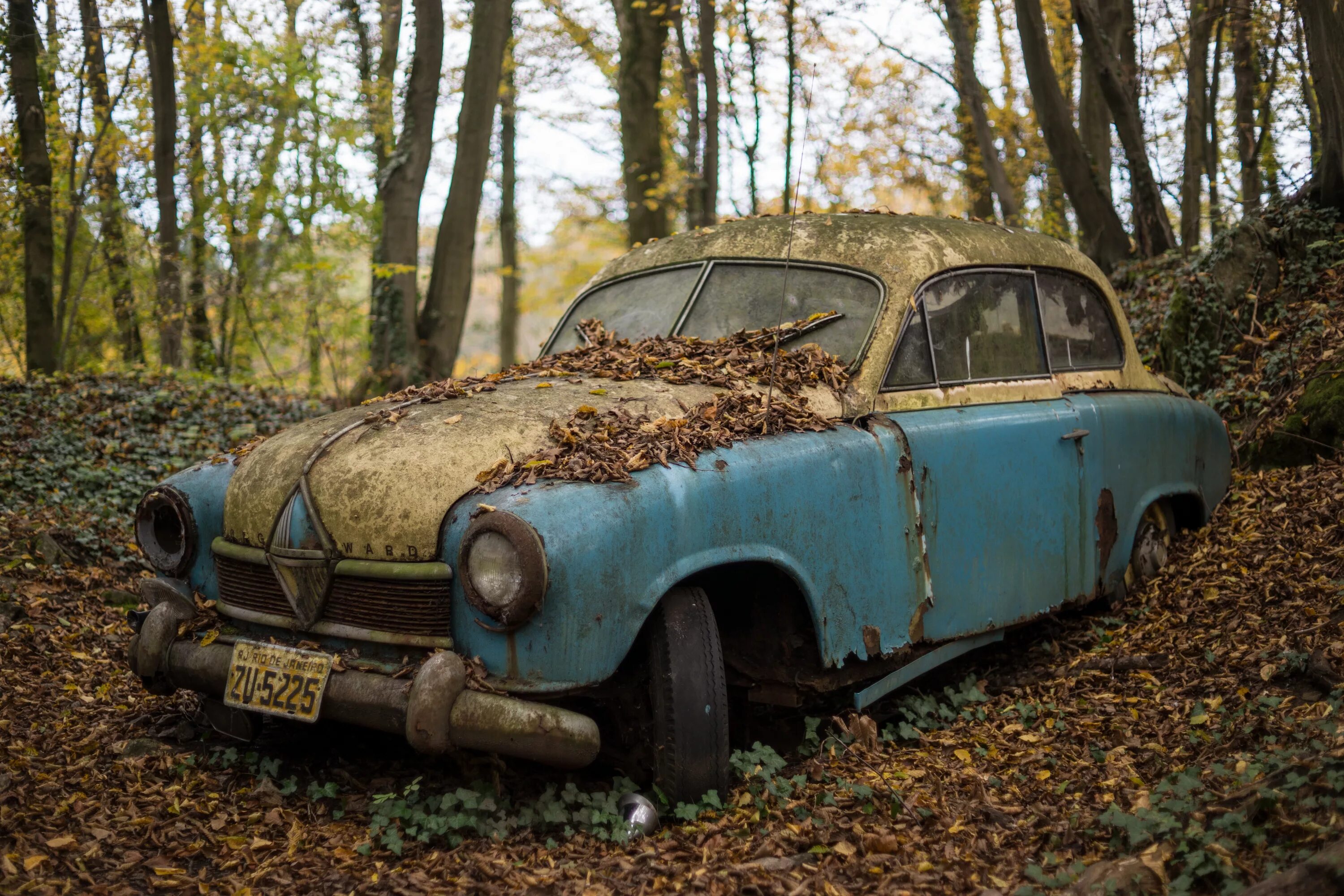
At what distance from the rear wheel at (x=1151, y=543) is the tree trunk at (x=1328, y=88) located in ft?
11.7

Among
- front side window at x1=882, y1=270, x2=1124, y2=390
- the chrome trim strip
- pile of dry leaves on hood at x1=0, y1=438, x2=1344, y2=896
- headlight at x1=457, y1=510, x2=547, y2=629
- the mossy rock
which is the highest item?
front side window at x1=882, y1=270, x2=1124, y2=390

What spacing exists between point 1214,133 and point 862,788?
522 inches

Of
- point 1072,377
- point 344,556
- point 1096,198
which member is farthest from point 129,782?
point 1096,198

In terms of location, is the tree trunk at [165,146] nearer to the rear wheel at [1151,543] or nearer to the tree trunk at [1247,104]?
the rear wheel at [1151,543]

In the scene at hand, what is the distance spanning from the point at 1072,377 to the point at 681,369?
1982 millimetres

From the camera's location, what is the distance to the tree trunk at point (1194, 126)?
1111cm

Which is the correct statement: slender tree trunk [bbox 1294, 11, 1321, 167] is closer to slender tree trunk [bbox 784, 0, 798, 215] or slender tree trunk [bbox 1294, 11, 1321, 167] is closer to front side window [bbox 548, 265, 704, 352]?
slender tree trunk [bbox 784, 0, 798, 215]

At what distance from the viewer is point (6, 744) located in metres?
3.76

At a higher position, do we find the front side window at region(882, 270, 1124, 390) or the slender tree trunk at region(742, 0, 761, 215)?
the slender tree trunk at region(742, 0, 761, 215)

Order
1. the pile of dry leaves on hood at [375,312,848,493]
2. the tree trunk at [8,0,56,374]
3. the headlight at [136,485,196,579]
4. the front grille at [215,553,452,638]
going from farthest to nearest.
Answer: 1. the tree trunk at [8,0,56,374]
2. the headlight at [136,485,196,579]
3. the pile of dry leaves on hood at [375,312,848,493]
4. the front grille at [215,553,452,638]

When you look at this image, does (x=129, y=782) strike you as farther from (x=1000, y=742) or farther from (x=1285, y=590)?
(x=1285, y=590)

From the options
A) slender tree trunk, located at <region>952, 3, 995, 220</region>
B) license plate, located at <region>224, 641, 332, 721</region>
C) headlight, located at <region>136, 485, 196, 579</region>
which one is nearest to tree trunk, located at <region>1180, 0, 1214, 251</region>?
slender tree trunk, located at <region>952, 3, 995, 220</region>

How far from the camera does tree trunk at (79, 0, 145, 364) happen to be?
37.6 ft

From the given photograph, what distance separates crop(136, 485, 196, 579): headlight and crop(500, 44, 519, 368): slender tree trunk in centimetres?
1574
